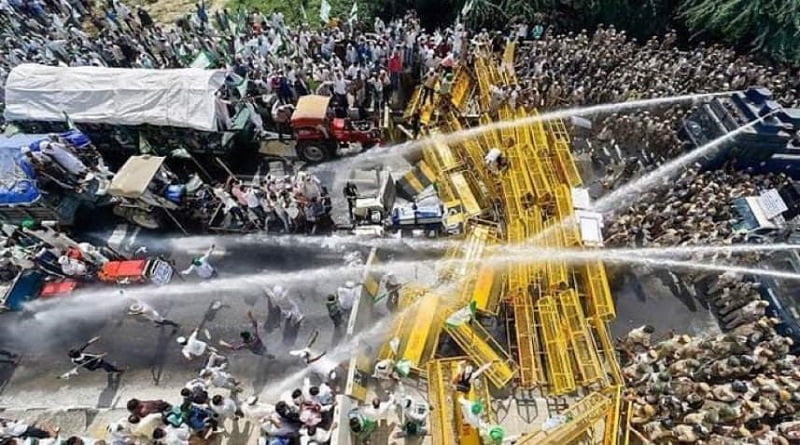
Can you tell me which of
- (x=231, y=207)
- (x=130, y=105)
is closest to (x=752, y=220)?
(x=231, y=207)

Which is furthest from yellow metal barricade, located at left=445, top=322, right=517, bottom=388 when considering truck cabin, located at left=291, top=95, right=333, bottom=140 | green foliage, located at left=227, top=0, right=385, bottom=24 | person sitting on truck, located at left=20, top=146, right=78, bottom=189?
green foliage, located at left=227, top=0, right=385, bottom=24

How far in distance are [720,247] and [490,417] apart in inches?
286

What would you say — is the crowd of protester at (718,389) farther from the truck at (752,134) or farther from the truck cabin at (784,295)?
the truck at (752,134)

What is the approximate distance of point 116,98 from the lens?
1543 cm

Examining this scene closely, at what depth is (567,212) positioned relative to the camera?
13.6 metres

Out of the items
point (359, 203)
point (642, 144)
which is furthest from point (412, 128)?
point (642, 144)

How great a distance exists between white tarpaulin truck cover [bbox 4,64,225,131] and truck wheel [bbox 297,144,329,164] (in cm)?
278

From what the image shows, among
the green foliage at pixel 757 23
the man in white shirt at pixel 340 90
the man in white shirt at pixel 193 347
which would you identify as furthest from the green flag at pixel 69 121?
the green foliage at pixel 757 23

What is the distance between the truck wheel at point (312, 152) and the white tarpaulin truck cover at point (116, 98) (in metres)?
2.78

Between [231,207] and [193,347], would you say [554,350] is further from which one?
[231,207]

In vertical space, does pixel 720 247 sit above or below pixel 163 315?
above

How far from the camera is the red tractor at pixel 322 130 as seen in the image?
616 inches

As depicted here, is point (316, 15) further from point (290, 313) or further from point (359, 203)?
point (290, 313)

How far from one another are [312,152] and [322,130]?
1052 mm
